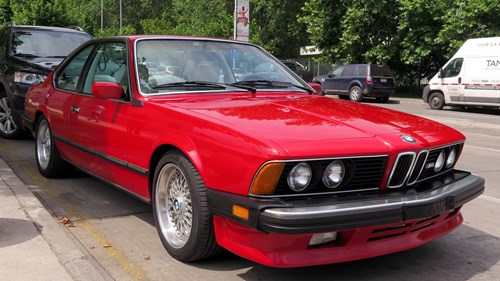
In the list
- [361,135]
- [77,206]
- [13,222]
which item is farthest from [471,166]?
[13,222]

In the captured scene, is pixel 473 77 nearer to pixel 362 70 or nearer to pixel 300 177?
pixel 362 70

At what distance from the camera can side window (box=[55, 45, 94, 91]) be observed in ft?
17.4

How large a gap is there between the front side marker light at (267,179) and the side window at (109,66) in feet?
6.06

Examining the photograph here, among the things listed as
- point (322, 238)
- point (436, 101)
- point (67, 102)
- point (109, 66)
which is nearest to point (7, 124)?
point (67, 102)

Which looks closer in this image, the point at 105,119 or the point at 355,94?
the point at 105,119

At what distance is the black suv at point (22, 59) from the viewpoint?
26.2ft

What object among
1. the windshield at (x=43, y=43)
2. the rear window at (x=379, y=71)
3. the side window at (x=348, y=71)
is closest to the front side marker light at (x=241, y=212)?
the windshield at (x=43, y=43)

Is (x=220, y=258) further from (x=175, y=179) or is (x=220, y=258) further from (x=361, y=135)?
(x=361, y=135)

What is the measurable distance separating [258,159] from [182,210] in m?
0.98

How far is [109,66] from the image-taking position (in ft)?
15.7

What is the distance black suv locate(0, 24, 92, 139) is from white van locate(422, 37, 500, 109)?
43.4ft

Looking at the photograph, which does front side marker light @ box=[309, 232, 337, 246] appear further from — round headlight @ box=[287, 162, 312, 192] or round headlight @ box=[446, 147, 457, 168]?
round headlight @ box=[446, 147, 457, 168]

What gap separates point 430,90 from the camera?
19.2 meters

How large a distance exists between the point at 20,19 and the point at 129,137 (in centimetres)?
2629
